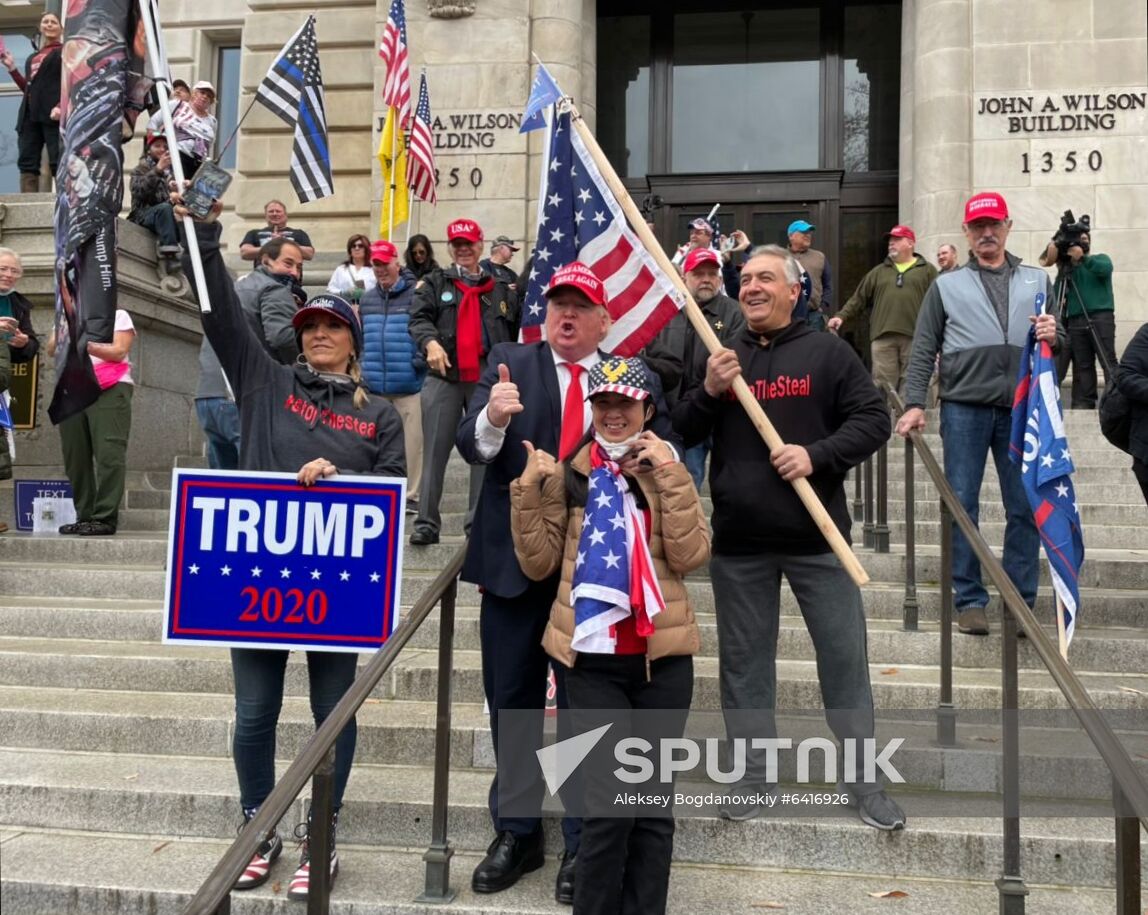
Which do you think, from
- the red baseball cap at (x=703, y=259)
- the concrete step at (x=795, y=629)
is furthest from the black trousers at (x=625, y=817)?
the red baseball cap at (x=703, y=259)

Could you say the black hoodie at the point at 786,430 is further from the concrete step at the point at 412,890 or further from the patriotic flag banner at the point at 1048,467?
the patriotic flag banner at the point at 1048,467

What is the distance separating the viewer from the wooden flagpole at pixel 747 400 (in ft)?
12.5

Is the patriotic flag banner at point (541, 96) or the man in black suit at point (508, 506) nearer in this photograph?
the man in black suit at point (508, 506)

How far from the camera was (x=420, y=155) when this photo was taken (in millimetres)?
11625

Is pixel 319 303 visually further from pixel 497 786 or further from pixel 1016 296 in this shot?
pixel 1016 296

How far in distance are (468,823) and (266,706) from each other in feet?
3.17

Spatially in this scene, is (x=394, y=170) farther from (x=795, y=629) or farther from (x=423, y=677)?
(x=795, y=629)

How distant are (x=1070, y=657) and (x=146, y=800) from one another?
4.45 meters

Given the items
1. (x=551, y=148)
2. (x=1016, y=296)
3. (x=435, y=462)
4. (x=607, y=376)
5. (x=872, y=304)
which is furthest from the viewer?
(x=872, y=304)

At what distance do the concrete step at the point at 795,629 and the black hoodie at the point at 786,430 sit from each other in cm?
142

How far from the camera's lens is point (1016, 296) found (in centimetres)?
593

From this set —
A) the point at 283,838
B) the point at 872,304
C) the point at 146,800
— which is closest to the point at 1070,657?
the point at 283,838

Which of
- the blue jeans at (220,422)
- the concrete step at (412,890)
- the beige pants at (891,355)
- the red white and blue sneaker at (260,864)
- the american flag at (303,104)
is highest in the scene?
A: the american flag at (303,104)

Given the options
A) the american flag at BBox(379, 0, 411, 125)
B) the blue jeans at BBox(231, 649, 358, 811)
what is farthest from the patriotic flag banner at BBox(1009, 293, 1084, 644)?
the american flag at BBox(379, 0, 411, 125)
